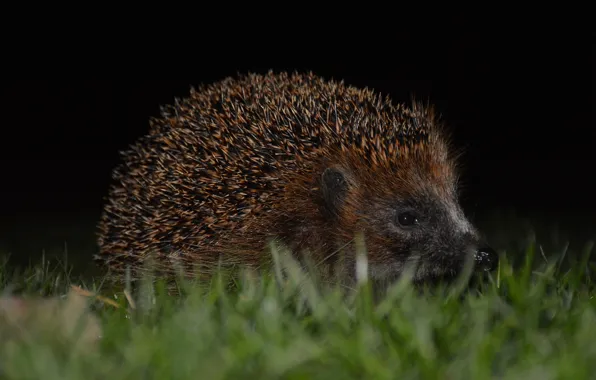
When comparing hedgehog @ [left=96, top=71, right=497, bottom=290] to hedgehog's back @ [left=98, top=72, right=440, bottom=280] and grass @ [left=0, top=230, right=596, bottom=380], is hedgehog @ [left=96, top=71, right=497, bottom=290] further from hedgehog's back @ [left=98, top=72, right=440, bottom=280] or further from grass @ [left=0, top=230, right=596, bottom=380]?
grass @ [left=0, top=230, right=596, bottom=380]

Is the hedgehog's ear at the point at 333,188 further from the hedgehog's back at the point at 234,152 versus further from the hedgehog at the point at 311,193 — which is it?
the hedgehog's back at the point at 234,152

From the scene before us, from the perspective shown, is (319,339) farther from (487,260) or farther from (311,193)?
(311,193)

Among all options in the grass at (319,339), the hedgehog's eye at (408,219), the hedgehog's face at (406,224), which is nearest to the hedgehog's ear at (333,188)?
the hedgehog's face at (406,224)

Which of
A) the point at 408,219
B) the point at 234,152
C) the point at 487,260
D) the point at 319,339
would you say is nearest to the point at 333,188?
the point at 408,219

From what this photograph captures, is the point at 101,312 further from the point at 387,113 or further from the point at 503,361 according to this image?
the point at 387,113

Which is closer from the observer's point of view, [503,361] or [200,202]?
[503,361]

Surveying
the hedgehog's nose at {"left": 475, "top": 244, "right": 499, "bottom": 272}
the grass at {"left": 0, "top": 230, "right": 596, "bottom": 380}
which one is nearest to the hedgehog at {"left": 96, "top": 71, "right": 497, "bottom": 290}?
the hedgehog's nose at {"left": 475, "top": 244, "right": 499, "bottom": 272}

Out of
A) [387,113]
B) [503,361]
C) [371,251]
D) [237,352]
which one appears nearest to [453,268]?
[371,251]
